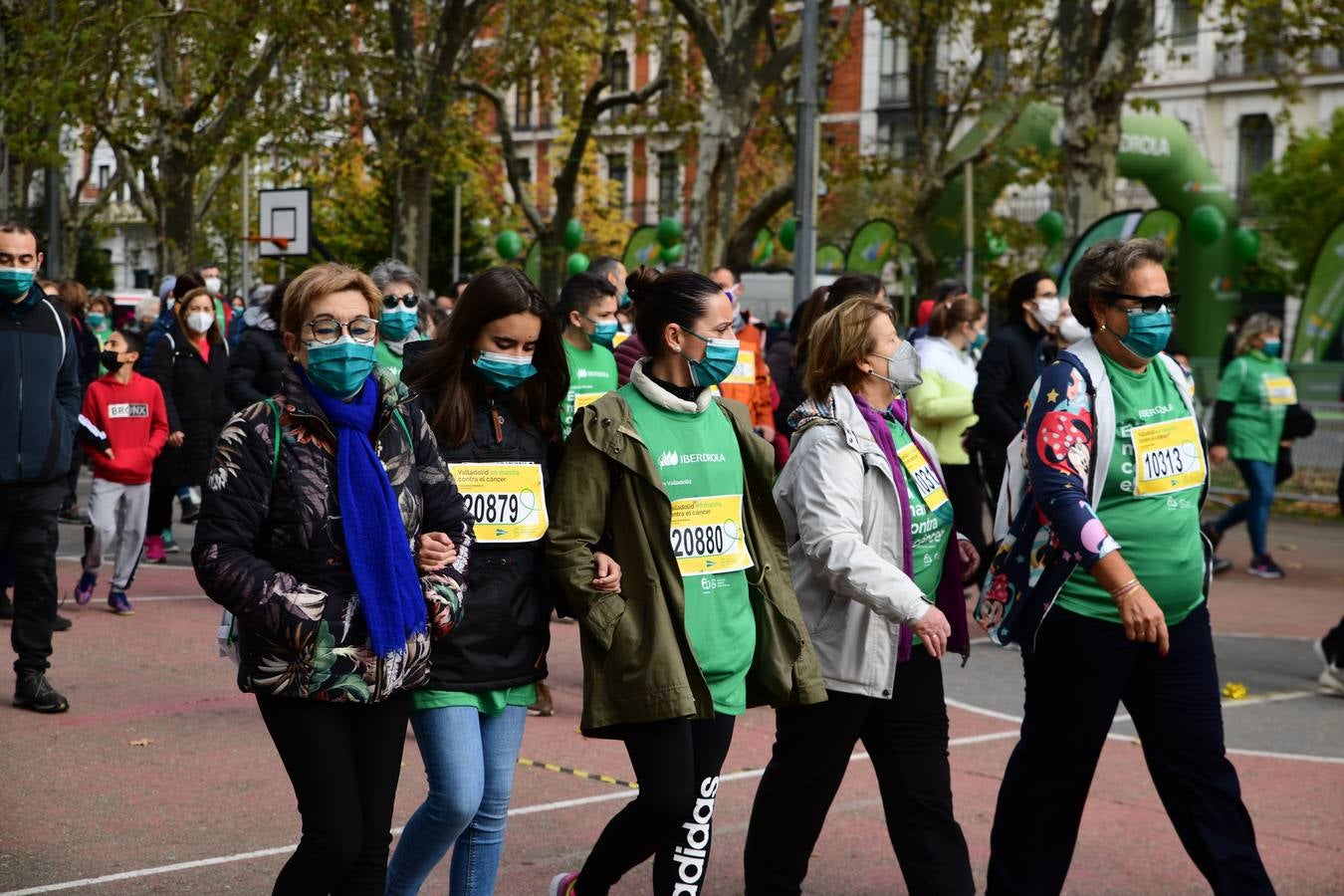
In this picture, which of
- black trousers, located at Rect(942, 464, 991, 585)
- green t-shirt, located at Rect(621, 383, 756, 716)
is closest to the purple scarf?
green t-shirt, located at Rect(621, 383, 756, 716)

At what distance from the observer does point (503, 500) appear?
168 inches

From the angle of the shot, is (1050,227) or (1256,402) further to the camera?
(1050,227)

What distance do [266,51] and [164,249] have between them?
519cm

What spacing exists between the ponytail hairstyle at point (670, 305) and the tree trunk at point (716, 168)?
57.2 feet

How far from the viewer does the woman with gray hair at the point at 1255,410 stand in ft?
Result: 43.7

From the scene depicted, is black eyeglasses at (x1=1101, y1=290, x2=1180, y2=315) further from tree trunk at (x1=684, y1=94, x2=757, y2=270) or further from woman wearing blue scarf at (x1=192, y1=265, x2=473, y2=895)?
tree trunk at (x1=684, y1=94, x2=757, y2=270)

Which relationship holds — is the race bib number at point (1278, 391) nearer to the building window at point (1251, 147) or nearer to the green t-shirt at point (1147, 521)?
the green t-shirt at point (1147, 521)

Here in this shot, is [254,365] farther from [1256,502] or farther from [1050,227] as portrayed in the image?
[1050,227]

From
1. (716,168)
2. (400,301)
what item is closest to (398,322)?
(400,301)

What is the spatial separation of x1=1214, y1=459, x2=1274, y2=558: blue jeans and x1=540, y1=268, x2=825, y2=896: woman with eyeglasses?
9742 mm

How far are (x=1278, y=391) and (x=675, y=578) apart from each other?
1017 cm

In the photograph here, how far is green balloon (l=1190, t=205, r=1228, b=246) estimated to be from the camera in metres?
31.1

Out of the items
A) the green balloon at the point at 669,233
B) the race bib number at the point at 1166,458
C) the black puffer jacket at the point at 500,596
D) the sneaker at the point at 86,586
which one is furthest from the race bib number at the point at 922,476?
the green balloon at the point at 669,233

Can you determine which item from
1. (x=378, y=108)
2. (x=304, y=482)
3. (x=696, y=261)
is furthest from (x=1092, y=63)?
(x=304, y=482)
